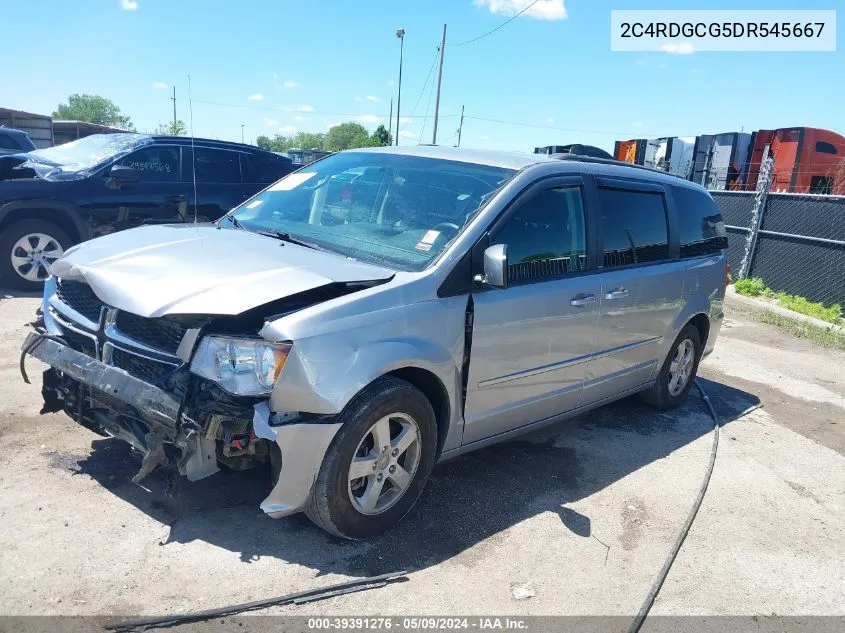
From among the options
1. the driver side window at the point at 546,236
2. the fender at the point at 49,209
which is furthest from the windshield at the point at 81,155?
the driver side window at the point at 546,236

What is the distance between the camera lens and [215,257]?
11.4 ft

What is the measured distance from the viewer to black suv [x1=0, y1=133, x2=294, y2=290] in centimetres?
754

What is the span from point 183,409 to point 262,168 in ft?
21.8

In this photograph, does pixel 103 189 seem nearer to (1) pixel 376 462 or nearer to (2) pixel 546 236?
(2) pixel 546 236

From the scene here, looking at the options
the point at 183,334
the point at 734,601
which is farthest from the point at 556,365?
the point at 183,334

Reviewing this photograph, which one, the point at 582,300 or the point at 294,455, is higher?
the point at 582,300

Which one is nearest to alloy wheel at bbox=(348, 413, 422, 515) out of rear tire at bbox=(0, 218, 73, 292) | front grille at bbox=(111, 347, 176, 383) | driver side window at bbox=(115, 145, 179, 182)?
front grille at bbox=(111, 347, 176, 383)

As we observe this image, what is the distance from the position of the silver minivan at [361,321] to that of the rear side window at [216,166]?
424 centimetres

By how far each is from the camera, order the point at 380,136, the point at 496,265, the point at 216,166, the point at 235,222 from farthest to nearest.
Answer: the point at 380,136 < the point at 216,166 < the point at 235,222 < the point at 496,265

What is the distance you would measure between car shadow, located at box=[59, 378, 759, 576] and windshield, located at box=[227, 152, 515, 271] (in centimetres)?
140

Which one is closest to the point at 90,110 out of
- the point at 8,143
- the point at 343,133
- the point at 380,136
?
the point at 343,133

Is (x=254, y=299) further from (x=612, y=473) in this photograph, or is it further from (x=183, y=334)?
(x=612, y=473)

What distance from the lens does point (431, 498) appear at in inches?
154

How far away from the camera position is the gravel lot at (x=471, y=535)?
295 centimetres
